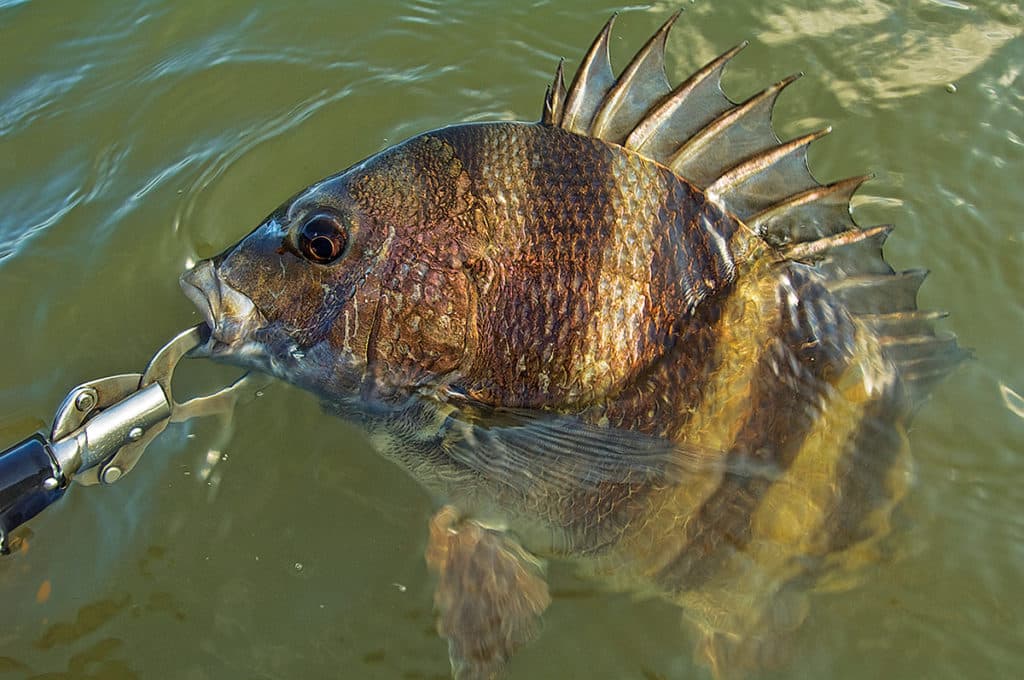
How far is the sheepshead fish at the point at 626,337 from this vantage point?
239 cm


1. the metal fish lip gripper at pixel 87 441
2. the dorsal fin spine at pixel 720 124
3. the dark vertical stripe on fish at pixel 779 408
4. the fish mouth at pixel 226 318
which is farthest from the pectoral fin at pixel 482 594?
the dorsal fin spine at pixel 720 124

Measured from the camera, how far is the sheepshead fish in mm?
2391

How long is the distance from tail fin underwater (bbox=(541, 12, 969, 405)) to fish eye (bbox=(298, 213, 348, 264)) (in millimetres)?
692

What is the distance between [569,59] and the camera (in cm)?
458

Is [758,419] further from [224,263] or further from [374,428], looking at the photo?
[224,263]

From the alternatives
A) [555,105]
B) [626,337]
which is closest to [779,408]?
[626,337]

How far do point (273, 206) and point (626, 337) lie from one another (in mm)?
2258

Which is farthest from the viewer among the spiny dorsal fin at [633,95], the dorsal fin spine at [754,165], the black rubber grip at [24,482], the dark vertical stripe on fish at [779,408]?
the spiny dorsal fin at [633,95]

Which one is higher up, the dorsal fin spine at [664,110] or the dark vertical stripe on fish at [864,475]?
the dorsal fin spine at [664,110]

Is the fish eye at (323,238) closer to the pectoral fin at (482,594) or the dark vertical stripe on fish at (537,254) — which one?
the dark vertical stripe on fish at (537,254)

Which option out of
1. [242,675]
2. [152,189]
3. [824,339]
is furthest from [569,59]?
[242,675]

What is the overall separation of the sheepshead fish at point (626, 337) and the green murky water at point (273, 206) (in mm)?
235

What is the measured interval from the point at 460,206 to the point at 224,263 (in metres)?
0.72

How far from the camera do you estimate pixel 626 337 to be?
2.38 meters
